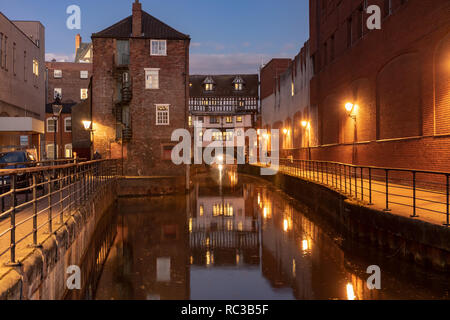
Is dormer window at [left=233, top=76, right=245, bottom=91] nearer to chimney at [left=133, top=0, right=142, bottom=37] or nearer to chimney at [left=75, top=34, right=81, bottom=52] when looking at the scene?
chimney at [left=75, top=34, right=81, bottom=52]

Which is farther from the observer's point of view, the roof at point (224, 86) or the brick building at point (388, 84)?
the roof at point (224, 86)

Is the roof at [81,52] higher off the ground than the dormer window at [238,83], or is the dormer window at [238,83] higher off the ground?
the roof at [81,52]

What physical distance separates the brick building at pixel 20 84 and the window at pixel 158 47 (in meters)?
9.12

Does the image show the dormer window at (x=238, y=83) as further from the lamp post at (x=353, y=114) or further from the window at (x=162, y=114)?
the lamp post at (x=353, y=114)

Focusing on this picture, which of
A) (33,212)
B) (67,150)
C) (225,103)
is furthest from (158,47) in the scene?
(225,103)

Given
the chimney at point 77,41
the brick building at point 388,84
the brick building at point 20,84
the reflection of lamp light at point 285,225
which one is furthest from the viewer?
the chimney at point 77,41

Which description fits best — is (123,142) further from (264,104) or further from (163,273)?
(264,104)

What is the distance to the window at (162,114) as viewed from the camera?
90.6 feet

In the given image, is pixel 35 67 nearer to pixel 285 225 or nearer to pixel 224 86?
pixel 224 86

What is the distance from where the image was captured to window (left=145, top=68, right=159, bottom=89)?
91.1ft

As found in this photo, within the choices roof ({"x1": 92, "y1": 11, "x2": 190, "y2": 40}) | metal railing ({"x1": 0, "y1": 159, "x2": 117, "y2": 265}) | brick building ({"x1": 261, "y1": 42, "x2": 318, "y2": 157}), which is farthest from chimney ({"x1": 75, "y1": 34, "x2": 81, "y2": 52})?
metal railing ({"x1": 0, "y1": 159, "x2": 117, "y2": 265})

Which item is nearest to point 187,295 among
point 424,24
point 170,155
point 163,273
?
point 163,273

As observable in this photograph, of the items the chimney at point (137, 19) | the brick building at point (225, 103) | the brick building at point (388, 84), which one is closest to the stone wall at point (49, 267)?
the brick building at point (388, 84)

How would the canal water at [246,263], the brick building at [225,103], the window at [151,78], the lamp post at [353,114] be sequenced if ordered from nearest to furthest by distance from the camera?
the canal water at [246,263] < the lamp post at [353,114] < the window at [151,78] < the brick building at [225,103]
